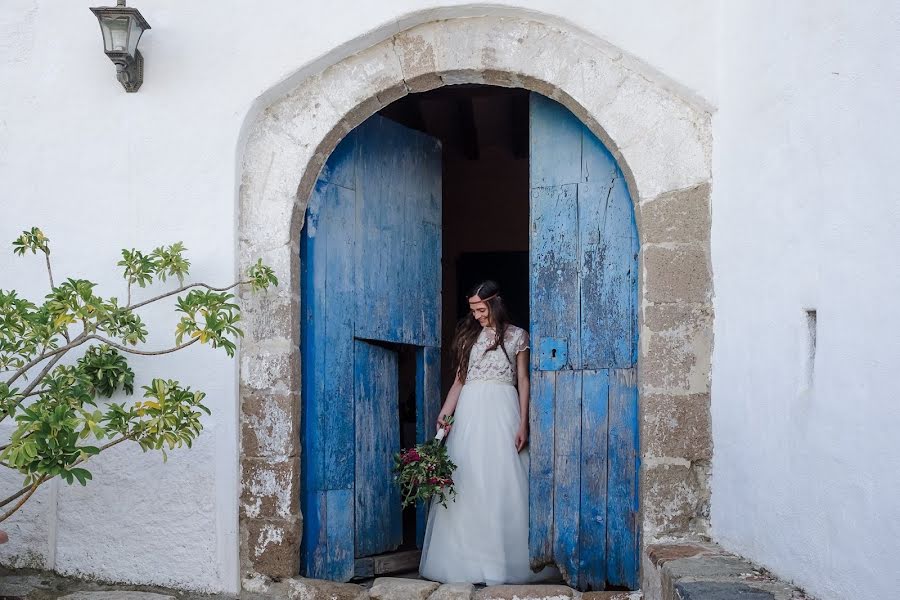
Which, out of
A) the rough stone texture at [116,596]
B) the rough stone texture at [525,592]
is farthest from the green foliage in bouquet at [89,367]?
the rough stone texture at [525,592]

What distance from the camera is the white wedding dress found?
4469 millimetres

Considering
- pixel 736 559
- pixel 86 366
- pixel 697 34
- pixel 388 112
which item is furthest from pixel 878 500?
pixel 388 112

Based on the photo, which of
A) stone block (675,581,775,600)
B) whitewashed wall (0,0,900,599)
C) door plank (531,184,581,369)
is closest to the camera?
whitewashed wall (0,0,900,599)

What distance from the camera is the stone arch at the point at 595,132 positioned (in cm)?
389

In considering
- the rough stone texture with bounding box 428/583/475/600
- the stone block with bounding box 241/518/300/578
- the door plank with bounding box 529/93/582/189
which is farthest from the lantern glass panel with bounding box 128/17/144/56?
the rough stone texture with bounding box 428/583/475/600

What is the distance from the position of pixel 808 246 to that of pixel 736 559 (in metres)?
1.23

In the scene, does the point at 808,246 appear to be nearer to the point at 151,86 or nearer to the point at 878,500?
the point at 878,500

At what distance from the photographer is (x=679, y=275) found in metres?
3.93

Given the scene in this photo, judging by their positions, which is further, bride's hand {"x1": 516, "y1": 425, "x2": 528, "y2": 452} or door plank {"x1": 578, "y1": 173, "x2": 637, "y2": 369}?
bride's hand {"x1": 516, "y1": 425, "x2": 528, "y2": 452}

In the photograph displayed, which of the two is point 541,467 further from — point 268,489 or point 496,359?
point 268,489

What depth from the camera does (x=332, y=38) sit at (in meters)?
4.14

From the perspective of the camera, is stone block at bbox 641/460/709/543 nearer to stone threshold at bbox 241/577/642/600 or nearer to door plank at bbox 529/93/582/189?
stone threshold at bbox 241/577/642/600

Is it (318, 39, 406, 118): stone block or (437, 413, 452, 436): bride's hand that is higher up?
(318, 39, 406, 118): stone block

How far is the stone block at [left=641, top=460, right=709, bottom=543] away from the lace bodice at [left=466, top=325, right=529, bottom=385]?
3.58 feet
